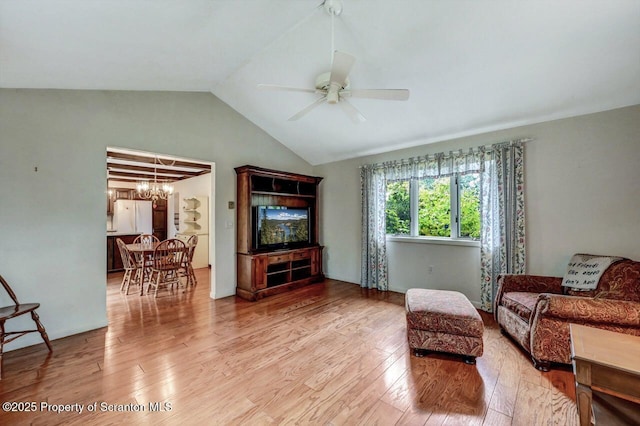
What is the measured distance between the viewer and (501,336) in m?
2.82

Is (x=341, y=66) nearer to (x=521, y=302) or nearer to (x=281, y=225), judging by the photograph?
(x=521, y=302)

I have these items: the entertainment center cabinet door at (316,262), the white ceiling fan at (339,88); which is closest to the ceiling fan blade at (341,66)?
the white ceiling fan at (339,88)

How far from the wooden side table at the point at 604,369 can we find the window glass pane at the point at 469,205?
2333mm

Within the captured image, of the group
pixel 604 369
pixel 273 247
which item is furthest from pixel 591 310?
pixel 273 247

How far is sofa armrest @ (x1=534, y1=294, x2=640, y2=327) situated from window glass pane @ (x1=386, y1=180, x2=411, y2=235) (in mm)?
2350

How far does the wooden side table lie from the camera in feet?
4.25

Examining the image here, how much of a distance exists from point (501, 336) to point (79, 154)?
5154 mm

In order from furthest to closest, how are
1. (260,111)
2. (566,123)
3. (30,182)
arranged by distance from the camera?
(260,111), (566,123), (30,182)

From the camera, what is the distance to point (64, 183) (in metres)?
2.82

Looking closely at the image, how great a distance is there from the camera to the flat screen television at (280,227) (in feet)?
14.5

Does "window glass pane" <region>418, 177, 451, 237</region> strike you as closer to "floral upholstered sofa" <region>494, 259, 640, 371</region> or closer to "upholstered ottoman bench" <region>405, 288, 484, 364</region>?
"floral upholstered sofa" <region>494, 259, 640, 371</region>

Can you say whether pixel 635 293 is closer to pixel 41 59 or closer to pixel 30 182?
pixel 41 59

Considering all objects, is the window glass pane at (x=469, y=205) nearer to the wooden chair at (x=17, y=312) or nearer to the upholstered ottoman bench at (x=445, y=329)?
the upholstered ottoman bench at (x=445, y=329)

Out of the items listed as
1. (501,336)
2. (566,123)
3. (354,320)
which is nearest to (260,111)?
(354,320)
